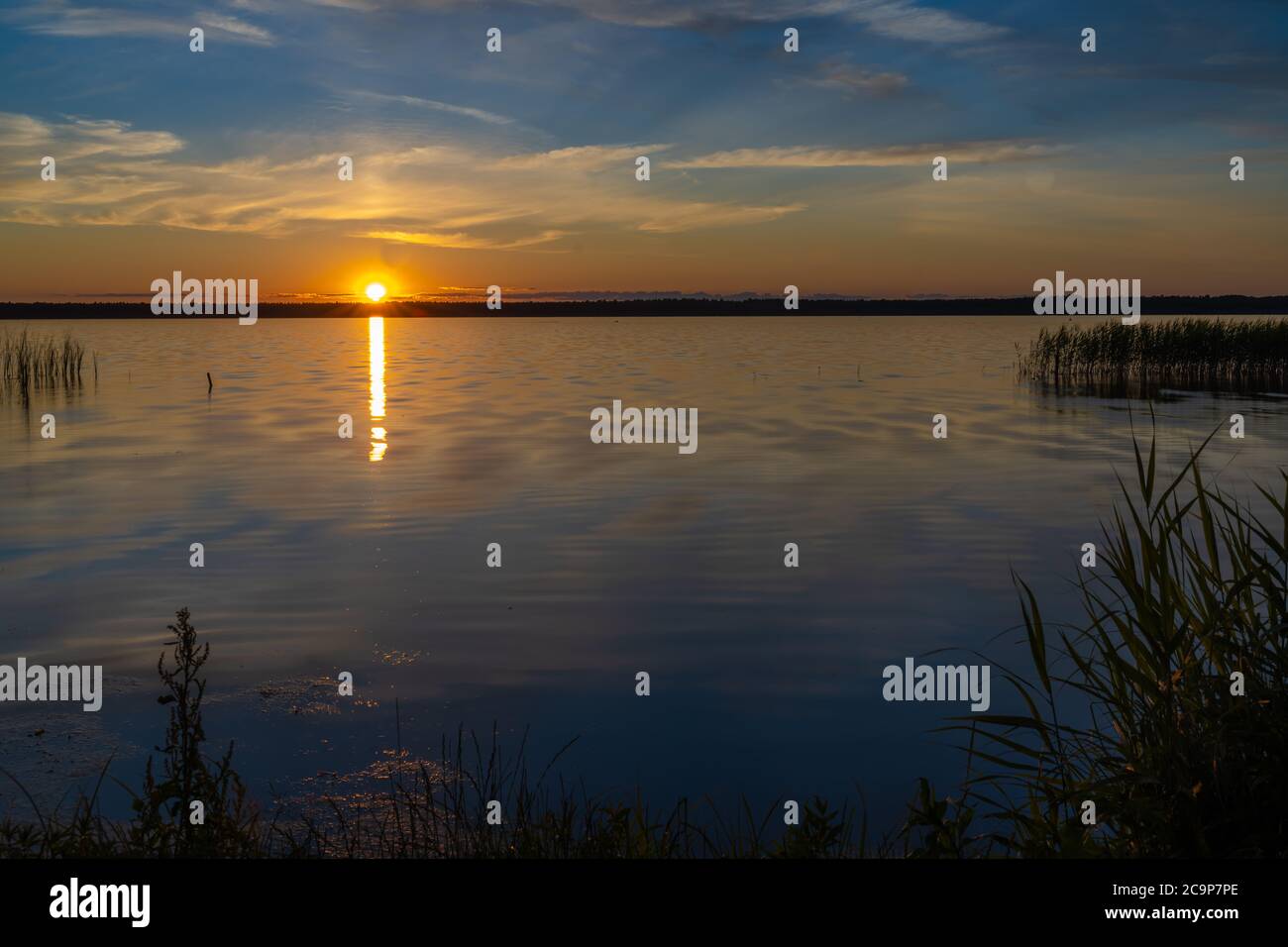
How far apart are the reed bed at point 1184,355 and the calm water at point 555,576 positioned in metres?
13.5

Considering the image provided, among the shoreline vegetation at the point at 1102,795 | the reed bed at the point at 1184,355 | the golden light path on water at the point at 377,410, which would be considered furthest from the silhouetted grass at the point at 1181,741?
the reed bed at the point at 1184,355

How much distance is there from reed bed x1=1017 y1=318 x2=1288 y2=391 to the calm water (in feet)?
44.2

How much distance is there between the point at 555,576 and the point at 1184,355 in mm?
42397

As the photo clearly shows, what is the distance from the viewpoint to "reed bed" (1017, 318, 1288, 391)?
4772 cm

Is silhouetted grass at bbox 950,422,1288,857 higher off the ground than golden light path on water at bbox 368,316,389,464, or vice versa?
golden light path on water at bbox 368,316,389,464

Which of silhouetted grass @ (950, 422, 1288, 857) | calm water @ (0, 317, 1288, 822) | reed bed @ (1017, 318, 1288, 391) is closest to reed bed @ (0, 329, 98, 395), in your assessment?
calm water @ (0, 317, 1288, 822)

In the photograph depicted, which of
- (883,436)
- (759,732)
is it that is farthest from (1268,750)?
(883,436)

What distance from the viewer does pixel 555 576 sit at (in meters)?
15.4

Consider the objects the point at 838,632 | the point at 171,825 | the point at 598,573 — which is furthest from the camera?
the point at 598,573

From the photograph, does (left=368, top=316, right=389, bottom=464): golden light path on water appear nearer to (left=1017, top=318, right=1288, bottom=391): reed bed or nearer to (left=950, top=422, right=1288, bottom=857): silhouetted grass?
(left=950, top=422, right=1288, bottom=857): silhouetted grass

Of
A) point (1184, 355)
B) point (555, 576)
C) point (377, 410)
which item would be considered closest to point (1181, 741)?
point (555, 576)
